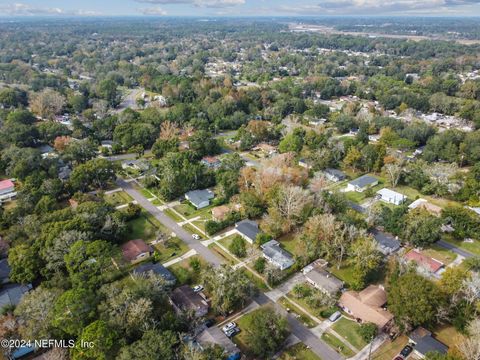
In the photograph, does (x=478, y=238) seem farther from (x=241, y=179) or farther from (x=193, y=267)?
(x=193, y=267)

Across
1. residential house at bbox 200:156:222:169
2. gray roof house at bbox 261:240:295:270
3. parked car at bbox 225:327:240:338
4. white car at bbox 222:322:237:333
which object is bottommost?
parked car at bbox 225:327:240:338

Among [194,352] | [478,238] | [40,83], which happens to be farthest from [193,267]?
[40,83]

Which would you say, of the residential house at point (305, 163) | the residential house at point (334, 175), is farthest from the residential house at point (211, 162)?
the residential house at point (334, 175)

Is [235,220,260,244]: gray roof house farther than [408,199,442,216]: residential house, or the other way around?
[408,199,442,216]: residential house

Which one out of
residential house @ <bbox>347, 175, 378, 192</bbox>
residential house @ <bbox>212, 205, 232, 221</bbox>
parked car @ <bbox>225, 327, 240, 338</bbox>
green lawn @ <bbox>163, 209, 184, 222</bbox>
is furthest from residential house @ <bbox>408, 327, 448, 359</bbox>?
green lawn @ <bbox>163, 209, 184, 222</bbox>

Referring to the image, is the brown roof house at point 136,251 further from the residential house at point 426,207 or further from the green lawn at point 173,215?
the residential house at point 426,207

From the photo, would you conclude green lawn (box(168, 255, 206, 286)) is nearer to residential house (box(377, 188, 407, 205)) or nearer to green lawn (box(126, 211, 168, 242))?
green lawn (box(126, 211, 168, 242))
